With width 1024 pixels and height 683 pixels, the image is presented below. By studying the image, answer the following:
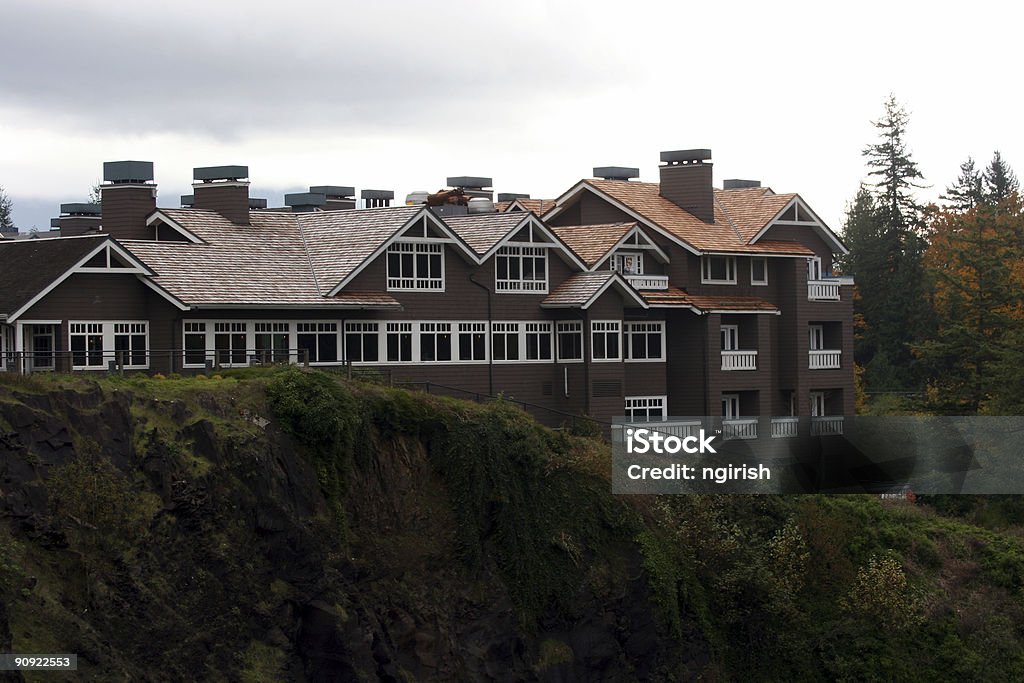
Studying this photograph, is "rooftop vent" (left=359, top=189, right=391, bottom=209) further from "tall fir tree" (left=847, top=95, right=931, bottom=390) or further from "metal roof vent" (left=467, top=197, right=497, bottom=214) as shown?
"tall fir tree" (left=847, top=95, right=931, bottom=390)

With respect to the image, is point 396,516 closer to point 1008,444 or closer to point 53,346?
point 53,346

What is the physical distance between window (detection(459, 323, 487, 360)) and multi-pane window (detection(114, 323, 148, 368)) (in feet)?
37.4

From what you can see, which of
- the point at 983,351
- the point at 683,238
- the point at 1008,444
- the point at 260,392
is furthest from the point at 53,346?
the point at 983,351

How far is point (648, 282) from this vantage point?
61.6 metres

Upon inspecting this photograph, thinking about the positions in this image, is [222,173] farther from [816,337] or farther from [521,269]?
[816,337]

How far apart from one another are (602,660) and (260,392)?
1295 cm

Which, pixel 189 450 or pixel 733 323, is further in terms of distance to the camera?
pixel 733 323

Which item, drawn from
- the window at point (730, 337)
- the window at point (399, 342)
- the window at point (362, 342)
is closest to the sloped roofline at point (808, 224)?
the window at point (730, 337)

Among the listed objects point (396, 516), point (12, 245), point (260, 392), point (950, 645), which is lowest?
point (950, 645)

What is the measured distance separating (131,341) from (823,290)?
→ 3143cm

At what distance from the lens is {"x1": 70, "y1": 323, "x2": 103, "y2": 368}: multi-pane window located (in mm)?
47188

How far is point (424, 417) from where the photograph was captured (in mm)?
45750

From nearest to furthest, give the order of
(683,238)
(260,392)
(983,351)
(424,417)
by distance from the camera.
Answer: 1. (260,392)
2. (424,417)
3. (683,238)
4. (983,351)

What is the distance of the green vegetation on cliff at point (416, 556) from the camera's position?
35.6 meters
